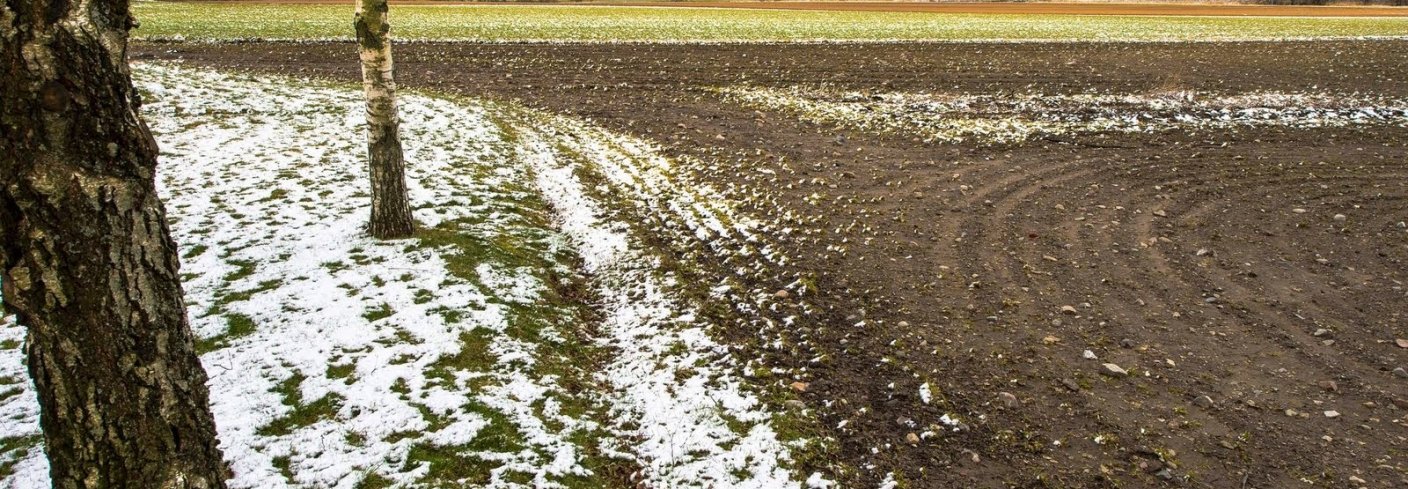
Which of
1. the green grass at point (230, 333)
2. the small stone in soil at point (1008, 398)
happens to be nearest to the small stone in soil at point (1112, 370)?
the small stone in soil at point (1008, 398)

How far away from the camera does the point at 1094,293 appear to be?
9180 millimetres

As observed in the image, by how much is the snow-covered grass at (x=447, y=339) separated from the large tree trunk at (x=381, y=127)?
11.9 inches

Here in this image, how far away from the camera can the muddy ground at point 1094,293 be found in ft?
21.1

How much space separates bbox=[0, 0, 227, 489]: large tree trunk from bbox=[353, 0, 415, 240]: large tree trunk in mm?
5433

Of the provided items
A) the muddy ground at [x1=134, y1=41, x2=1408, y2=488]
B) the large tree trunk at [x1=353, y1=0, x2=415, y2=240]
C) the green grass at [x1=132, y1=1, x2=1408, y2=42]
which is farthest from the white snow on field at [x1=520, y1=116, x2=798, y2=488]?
the green grass at [x1=132, y1=1, x2=1408, y2=42]

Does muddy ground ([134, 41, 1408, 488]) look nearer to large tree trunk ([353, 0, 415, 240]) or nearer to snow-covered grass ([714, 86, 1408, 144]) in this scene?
snow-covered grass ([714, 86, 1408, 144])

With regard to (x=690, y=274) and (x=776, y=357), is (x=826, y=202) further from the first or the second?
(x=776, y=357)

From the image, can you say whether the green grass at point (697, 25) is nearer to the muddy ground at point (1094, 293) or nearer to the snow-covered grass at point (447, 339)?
the muddy ground at point (1094, 293)

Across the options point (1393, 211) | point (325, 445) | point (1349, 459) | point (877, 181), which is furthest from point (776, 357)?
point (1393, 211)

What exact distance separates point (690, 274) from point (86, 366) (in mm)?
6900

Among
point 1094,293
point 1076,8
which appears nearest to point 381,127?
point 1094,293

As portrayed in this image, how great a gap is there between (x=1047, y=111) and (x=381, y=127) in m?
16.8

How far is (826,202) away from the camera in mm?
12430

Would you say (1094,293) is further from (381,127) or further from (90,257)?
(90,257)
